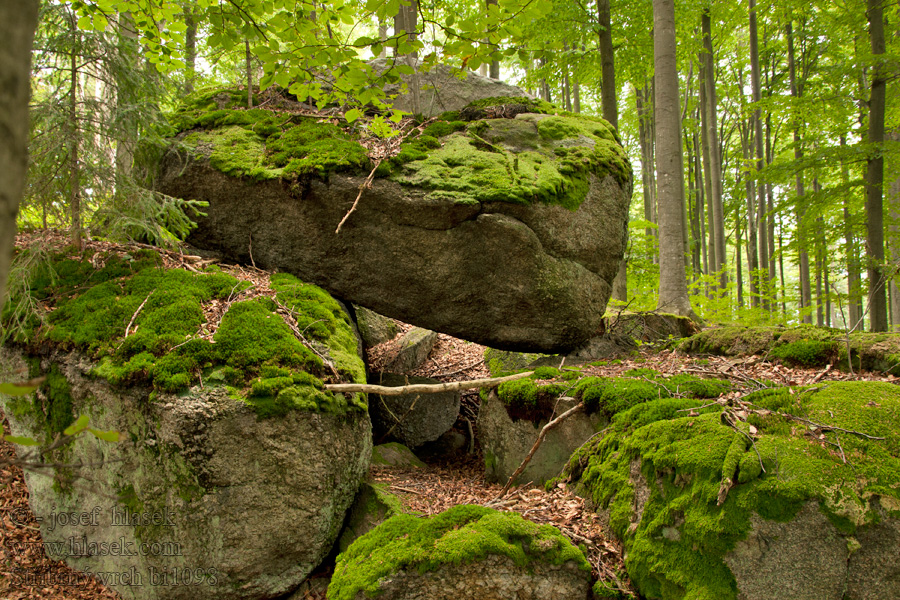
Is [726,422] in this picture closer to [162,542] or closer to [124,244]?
[162,542]

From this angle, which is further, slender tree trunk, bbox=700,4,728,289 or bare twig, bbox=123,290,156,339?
slender tree trunk, bbox=700,4,728,289

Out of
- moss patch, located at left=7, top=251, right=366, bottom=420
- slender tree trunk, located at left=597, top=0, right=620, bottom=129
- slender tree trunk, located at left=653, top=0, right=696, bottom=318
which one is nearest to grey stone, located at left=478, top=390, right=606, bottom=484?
moss patch, located at left=7, top=251, right=366, bottom=420

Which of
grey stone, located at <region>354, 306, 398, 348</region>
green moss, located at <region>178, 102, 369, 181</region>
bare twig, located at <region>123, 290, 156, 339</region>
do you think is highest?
green moss, located at <region>178, 102, 369, 181</region>

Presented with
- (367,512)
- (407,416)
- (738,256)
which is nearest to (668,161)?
(407,416)

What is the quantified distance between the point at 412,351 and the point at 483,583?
3843mm

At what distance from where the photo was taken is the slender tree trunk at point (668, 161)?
8.20m

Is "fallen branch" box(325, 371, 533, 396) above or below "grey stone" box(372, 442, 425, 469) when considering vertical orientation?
above

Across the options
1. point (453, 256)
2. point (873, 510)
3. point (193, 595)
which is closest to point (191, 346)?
point (193, 595)

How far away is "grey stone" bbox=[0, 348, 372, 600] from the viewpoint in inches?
146

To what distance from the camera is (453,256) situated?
5609mm

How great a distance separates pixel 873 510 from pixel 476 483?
3040 millimetres

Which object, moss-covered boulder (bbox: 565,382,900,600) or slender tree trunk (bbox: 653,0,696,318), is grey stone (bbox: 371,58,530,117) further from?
moss-covered boulder (bbox: 565,382,900,600)

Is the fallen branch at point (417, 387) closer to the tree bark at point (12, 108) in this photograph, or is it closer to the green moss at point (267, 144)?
the green moss at point (267, 144)

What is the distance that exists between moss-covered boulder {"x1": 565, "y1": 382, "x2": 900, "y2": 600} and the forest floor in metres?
0.19
